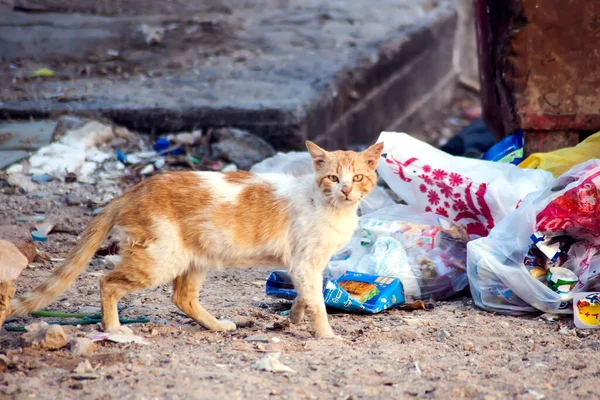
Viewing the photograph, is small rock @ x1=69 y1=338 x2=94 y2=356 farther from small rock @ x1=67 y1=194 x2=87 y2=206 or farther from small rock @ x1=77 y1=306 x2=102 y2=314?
small rock @ x1=67 y1=194 x2=87 y2=206

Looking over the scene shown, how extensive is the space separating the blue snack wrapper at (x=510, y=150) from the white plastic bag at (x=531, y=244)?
44.9 inches

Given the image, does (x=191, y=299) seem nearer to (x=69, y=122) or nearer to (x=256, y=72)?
(x=69, y=122)

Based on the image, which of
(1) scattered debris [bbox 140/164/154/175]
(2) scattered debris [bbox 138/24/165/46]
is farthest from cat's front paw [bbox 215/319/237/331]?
(2) scattered debris [bbox 138/24/165/46]

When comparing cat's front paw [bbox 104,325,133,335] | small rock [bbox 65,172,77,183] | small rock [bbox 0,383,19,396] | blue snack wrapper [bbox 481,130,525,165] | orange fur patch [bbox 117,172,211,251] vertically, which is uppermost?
orange fur patch [bbox 117,172,211,251]

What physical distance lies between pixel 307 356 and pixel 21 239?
200cm

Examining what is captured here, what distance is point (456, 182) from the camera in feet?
14.0

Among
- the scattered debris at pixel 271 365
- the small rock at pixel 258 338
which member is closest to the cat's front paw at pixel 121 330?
the small rock at pixel 258 338

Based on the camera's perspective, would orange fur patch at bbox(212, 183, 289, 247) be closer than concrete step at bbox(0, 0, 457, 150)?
Yes

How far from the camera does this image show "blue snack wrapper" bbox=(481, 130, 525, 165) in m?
4.98

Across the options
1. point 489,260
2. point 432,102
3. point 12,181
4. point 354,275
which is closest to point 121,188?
point 12,181

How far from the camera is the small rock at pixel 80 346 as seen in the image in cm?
288

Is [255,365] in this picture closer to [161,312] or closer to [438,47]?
[161,312]

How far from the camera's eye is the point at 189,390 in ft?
8.39

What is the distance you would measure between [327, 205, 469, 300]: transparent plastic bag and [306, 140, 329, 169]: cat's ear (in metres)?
0.89
